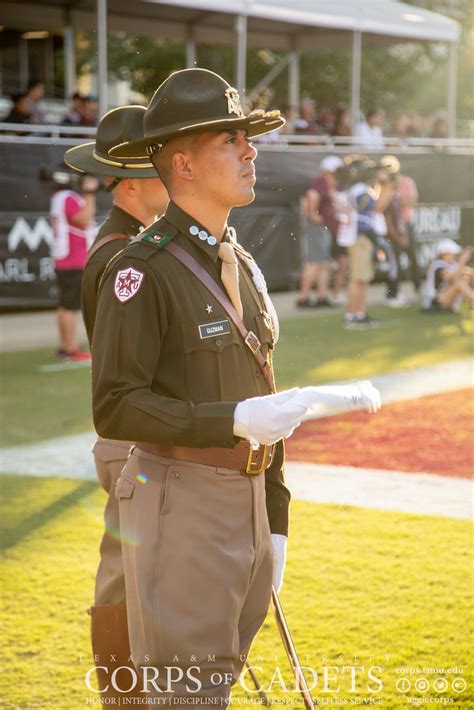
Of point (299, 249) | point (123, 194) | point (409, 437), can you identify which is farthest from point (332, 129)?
point (123, 194)

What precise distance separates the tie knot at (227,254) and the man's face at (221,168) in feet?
0.42

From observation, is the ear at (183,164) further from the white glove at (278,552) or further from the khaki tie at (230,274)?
the white glove at (278,552)

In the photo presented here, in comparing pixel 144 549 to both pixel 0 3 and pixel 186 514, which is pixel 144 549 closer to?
pixel 186 514

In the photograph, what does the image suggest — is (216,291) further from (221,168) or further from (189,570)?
(189,570)

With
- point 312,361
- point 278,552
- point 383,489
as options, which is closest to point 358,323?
point 312,361

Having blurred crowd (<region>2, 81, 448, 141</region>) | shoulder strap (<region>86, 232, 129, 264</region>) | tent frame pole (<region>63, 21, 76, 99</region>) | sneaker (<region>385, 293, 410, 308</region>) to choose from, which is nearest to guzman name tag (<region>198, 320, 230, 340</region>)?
shoulder strap (<region>86, 232, 129, 264</region>)

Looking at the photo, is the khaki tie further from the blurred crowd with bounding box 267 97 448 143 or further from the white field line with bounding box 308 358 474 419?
the blurred crowd with bounding box 267 97 448 143

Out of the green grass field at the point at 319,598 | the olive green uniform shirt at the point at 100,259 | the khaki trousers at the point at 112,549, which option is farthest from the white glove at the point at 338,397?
the green grass field at the point at 319,598

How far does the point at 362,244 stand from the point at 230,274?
12122mm

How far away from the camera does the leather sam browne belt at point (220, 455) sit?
2.91 metres

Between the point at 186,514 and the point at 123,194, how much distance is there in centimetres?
190

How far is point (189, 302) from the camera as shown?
2.87 metres

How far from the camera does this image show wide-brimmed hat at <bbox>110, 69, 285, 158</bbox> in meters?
2.92

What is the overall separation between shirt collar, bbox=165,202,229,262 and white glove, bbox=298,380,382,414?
497 millimetres
